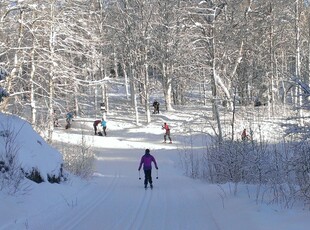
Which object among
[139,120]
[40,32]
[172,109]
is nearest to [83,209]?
[40,32]

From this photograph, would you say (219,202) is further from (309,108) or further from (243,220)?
(309,108)

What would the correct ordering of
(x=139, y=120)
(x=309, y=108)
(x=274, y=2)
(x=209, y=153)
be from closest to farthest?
(x=309, y=108) < (x=209, y=153) < (x=274, y=2) < (x=139, y=120)

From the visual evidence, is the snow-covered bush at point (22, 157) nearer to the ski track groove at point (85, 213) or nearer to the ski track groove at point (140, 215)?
the ski track groove at point (85, 213)

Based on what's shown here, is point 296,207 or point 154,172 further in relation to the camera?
point 154,172

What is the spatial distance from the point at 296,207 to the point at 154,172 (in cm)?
1457

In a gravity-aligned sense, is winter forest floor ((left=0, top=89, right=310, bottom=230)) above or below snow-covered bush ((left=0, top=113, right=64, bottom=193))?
below

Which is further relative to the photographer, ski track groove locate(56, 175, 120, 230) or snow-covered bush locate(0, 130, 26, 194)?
snow-covered bush locate(0, 130, 26, 194)

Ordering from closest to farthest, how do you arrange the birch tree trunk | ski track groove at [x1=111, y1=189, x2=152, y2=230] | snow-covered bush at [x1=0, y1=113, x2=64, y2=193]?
ski track groove at [x1=111, y1=189, x2=152, y2=230]
snow-covered bush at [x1=0, y1=113, x2=64, y2=193]
the birch tree trunk

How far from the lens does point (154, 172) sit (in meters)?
24.0

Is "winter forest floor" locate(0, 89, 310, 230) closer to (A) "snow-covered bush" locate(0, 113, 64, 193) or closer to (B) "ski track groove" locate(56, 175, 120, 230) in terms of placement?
(B) "ski track groove" locate(56, 175, 120, 230)

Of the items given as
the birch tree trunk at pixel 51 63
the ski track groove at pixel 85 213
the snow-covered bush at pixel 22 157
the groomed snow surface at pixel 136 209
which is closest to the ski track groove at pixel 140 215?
the groomed snow surface at pixel 136 209

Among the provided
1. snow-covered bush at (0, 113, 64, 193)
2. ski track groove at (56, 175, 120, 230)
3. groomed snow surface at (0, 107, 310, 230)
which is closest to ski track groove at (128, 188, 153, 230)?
groomed snow surface at (0, 107, 310, 230)

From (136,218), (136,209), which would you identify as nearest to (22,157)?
(136,209)

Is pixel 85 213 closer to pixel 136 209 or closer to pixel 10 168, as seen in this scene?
pixel 136 209
